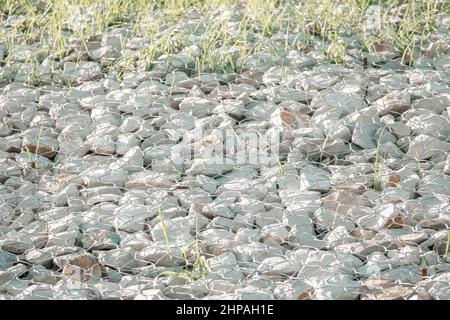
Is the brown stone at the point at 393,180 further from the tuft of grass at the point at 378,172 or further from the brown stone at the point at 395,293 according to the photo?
the brown stone at the point at 395,293

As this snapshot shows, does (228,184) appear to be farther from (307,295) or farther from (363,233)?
(307,295)

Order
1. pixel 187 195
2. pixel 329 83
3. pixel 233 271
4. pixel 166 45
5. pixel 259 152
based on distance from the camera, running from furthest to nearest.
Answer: pixel 166 45
pixel 329 83
pixel 259 152
pixel 187 195
pixel 233 271

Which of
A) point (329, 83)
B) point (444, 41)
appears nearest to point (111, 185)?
point (329, 83)

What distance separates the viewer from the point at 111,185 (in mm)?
2744

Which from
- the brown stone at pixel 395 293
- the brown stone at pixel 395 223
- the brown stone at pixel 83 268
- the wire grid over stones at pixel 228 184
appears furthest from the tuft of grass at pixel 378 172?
the brown stone at pixel 83 268

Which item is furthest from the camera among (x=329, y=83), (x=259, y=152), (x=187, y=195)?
(x=329, y=83)

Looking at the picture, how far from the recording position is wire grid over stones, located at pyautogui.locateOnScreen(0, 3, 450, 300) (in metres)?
2.33

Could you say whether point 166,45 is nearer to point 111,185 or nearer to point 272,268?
point 111,185

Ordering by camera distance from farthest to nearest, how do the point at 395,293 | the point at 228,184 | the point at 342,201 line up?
the point at 228,184 < the point at 342,201 < the point at 395,293

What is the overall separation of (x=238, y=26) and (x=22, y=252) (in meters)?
→ 1.49

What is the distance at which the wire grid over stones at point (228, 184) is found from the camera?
2326 millimetres

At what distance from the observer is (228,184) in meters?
2.71

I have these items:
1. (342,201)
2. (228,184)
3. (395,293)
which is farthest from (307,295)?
(228,184)

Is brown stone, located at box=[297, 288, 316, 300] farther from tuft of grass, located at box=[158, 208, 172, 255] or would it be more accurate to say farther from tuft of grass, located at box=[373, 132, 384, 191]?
tuft of grass, located at box=[373, 132, 384, 191]
